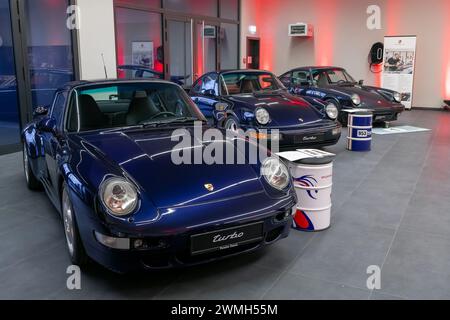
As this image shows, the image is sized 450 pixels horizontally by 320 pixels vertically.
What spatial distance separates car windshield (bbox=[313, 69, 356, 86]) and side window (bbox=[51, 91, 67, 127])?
6259mm

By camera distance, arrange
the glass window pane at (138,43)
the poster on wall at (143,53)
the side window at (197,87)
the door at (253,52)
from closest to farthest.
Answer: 1. the side window at (197,87)
2. the glass window pane at (138,43)
3. the poster on wall at (143,53)
4. the door at (253,52)

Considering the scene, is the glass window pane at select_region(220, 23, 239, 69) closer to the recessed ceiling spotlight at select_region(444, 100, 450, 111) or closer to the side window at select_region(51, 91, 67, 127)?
the recessed ceiling spotlight at select_region(444, 100, 450, 111)

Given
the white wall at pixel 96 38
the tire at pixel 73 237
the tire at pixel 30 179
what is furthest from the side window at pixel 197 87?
the tire at pixel 73 237

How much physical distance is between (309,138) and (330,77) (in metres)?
3.94

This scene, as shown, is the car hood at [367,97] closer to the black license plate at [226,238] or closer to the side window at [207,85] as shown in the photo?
the side window at [207,85]

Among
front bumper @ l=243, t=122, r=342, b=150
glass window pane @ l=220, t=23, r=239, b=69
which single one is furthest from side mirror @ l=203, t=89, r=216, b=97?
glass window pane @ l=220, t=23, r=239, b=69

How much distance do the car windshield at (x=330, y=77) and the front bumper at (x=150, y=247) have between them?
6976 mm

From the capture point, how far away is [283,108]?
5.92 meters

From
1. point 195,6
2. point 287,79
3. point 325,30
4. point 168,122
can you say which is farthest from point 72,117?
point 325,30

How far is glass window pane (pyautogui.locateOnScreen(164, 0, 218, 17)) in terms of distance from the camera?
33.1ft

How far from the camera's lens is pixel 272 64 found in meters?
14.5

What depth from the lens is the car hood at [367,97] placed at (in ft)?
27.8

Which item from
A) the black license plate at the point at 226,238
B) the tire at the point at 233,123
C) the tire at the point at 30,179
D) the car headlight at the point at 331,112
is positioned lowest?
the tire at the point at 30,179

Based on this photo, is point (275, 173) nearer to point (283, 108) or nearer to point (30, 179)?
point (30, 179)
